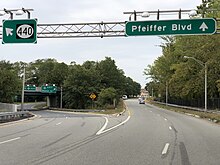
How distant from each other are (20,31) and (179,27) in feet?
30.0

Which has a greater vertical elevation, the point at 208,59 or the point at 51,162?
the point at 208,59

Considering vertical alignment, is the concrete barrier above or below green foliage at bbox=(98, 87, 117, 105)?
below

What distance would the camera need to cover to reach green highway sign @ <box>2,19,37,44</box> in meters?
21.9

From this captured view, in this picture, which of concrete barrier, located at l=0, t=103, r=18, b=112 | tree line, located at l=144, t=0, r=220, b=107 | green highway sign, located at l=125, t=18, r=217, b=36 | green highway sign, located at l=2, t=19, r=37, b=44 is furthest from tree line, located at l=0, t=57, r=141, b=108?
green highway sign, located at l=125, t=18, r=217, b=36

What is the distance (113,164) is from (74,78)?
3678 inches

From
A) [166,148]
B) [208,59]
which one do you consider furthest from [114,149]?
[208,59]

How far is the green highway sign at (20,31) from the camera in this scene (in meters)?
21.9

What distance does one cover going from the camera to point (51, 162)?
33.8 feet

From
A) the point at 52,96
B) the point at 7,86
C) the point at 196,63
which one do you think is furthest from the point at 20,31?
the point at 52,96

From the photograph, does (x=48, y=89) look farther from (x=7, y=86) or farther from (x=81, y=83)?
(x=7, y=86)

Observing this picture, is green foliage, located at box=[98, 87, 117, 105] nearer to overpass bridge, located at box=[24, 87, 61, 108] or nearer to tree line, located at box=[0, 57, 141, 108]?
tree line, located at box=[0, 57, 141, 108]

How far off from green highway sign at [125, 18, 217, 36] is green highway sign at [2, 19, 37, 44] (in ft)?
20.3

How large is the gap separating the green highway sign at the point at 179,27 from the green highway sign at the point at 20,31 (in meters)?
6.20

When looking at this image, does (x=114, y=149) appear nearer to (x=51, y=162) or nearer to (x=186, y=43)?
(x=51, y=162)
